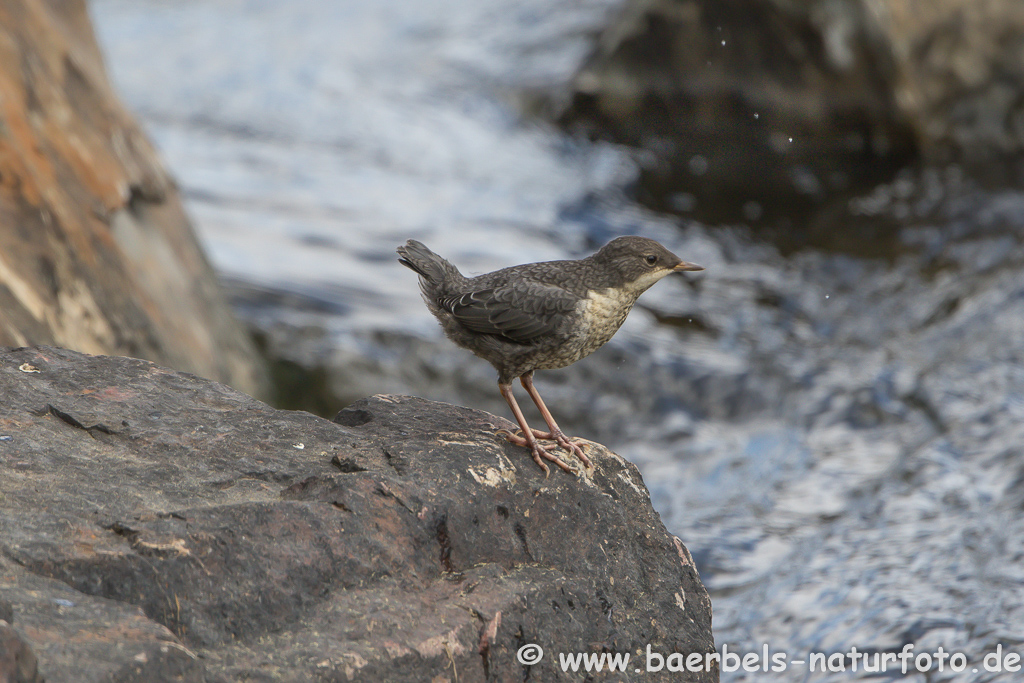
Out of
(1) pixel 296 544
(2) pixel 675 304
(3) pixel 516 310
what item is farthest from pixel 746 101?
(1) pixel 296 544

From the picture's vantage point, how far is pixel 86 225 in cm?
505

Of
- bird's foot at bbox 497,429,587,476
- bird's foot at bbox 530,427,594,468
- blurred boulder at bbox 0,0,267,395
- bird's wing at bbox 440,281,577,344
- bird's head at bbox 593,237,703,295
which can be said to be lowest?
bird's foot at bbox 497,429,587,476

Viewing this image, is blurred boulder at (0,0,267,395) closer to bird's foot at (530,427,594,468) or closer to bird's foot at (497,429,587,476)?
bird's foot at (497,429,587,476)

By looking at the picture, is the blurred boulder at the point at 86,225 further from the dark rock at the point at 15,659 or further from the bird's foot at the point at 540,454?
the dark rock at the point at 15,659

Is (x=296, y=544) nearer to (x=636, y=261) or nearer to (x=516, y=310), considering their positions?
(x=516, y=310)

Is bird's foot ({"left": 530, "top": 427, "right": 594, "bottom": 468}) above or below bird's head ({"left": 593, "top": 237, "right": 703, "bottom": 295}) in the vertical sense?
below

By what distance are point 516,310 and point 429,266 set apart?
0.51 meters

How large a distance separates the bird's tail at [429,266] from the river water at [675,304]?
2211mm

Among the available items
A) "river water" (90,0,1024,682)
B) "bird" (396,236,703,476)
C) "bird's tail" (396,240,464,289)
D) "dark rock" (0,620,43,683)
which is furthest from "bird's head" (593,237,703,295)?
"dark rock" (0,620,43,683)

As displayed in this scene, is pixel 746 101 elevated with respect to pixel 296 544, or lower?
elevated

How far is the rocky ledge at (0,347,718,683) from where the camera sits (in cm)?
240

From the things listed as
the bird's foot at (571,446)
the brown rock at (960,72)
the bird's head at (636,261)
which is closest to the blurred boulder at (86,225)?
the bird's foot at (571,446)

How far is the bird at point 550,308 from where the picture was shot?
3.67 meters

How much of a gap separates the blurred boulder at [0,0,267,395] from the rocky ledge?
3.48 feet
